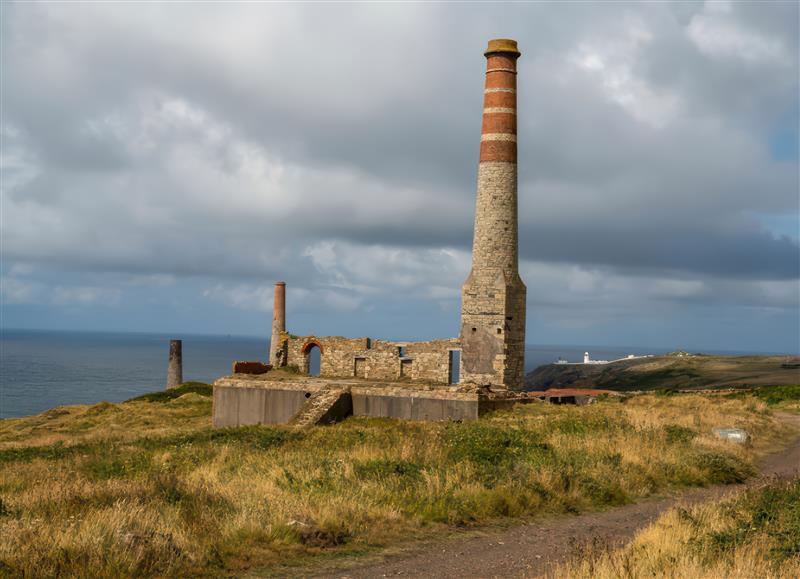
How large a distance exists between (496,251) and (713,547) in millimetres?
22981

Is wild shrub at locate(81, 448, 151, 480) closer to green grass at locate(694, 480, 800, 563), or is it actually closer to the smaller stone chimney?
green grass at locate(694, 480, 800, 563)

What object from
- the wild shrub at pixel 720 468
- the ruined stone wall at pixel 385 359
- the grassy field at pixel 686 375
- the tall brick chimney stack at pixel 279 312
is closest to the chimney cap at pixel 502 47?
the ruined stone wall at pixel 385 359

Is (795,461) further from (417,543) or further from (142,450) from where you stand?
(142,450)

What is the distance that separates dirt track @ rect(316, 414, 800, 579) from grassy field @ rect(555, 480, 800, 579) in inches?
21.7

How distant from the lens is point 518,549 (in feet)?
32.5

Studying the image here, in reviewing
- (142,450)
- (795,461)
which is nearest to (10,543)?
(142,450)

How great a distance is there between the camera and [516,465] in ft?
44.8

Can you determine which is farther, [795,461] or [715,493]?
[795,461]

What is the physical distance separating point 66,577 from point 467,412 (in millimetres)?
19187

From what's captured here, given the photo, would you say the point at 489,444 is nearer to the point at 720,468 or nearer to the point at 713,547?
the point at 720,468

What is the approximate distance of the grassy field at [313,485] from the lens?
8508mm

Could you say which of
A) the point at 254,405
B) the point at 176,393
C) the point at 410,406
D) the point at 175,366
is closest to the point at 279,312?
the point at 176,393

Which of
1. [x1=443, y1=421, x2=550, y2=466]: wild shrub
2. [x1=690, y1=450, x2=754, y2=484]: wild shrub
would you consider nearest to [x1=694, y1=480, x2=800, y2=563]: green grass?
[x1=690, y1=450, x2=754, y2=484]: wild shrub

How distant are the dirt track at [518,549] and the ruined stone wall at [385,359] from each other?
20.3 meters
